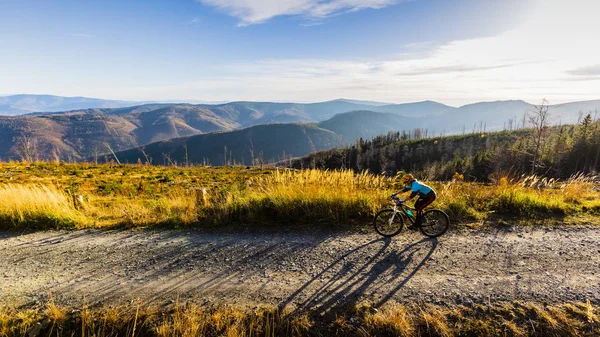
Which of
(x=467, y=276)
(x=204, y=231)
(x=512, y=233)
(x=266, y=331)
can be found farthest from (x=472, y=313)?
(x=204, y=231)

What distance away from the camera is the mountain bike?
6359 millimetres

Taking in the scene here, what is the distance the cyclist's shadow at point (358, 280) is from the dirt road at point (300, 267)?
19 mm

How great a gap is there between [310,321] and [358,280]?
1235mm

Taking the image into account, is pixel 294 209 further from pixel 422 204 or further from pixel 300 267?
pixel 422 204

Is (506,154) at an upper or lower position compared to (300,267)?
lower

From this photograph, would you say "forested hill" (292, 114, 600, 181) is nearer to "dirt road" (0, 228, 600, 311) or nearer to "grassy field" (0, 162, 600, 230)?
"grassy field" (0, 162, 600, 230)

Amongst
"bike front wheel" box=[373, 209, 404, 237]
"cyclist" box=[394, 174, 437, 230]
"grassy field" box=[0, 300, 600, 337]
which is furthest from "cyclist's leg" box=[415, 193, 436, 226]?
"grassy field" box=[0, 300, 600, 337]

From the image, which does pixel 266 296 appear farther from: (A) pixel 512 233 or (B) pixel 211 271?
(A) pixel 512 233

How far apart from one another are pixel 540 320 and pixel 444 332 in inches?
56.0

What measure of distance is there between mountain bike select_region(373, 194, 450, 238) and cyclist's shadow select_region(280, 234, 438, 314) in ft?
2.19

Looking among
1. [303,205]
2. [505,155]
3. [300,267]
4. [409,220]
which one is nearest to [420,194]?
[409,220]

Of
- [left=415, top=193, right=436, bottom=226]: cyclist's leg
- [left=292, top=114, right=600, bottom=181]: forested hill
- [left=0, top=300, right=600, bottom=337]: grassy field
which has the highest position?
[left=415, top=193, right=436, bottom=226]: cyclist's leg

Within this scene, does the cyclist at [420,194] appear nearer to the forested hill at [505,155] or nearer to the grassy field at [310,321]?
the grassy field at [310,321]

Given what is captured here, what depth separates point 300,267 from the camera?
503cm
